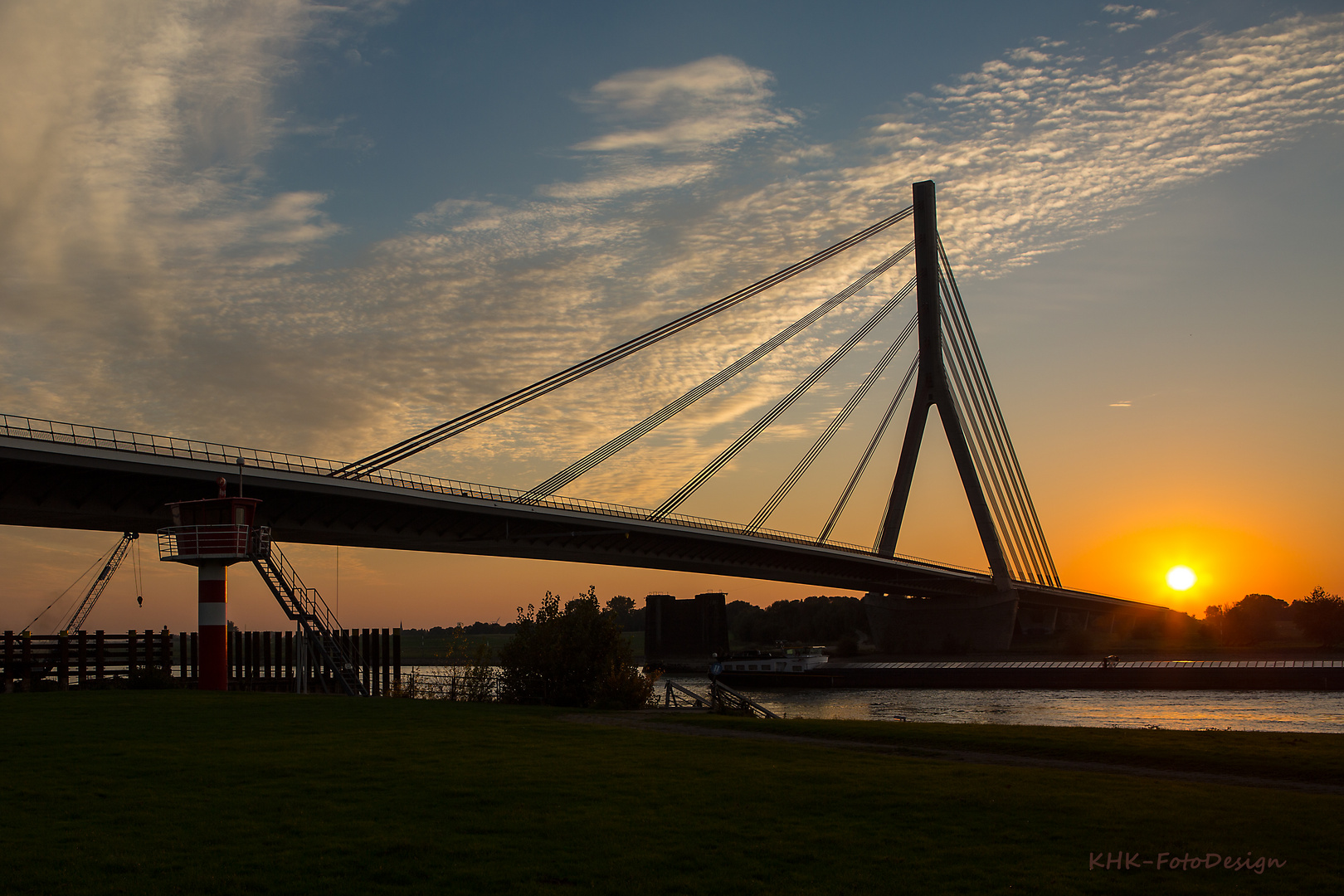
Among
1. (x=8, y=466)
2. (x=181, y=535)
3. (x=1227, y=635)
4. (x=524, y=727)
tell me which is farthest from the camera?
(x=1227, y=635)

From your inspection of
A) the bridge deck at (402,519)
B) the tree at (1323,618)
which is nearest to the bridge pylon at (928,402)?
the bridge deck at (402,519)

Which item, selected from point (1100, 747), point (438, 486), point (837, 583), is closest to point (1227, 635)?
point (837, 583)

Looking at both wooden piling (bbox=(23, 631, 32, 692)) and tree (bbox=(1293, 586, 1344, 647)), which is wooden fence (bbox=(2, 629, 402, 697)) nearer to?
wooden piling (bbox=(23, 631, 32, 692))

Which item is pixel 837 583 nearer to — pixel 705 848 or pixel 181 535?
pixel 181 535

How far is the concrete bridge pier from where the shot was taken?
77875mm

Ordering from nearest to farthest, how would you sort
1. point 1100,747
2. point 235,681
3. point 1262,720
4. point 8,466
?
point 1100,747, point 8,466, point 235,681, point 1262,720

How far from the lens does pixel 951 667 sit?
70938mm

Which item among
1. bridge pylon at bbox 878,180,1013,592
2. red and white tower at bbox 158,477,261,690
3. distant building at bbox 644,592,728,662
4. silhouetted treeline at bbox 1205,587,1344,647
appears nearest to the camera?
red and white tower at bbox 158,477,261,690

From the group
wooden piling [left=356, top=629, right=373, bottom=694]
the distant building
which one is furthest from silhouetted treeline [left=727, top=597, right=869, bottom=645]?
wooden piling [left=356, top=629, right=373, bottom=694]

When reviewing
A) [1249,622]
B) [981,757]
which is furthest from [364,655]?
[1249,622]

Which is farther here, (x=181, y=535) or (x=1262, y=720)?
(x=1262, y=720)

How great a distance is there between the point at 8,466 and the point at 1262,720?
49090 mm

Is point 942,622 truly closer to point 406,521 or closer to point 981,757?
point 406,521

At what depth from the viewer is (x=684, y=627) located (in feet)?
372
